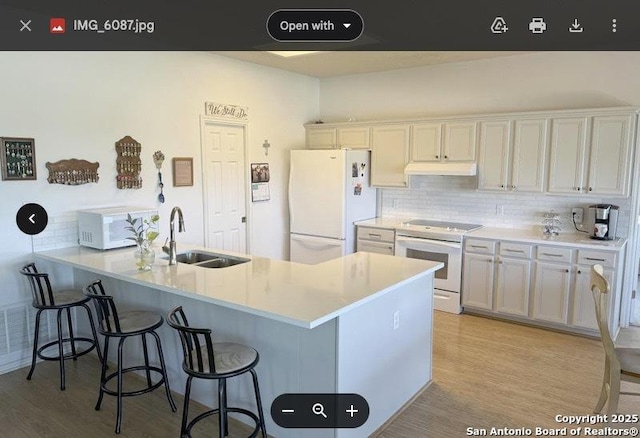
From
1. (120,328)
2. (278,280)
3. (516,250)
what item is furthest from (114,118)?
(516,250)

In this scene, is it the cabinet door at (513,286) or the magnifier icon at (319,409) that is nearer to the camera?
the magnifier icon at (319,409)

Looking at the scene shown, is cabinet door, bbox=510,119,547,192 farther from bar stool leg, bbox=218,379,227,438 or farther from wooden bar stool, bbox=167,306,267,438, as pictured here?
bar stool leg, bbox=218,379,227,438

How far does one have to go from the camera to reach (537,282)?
4504mm

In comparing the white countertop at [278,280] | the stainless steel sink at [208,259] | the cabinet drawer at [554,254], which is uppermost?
the white countertop at [278,280]

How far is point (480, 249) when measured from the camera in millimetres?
4781

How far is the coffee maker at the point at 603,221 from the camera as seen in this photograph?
4.40 m

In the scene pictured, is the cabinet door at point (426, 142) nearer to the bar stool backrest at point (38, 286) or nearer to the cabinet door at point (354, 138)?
A: the cabinet door at point (354, 138)

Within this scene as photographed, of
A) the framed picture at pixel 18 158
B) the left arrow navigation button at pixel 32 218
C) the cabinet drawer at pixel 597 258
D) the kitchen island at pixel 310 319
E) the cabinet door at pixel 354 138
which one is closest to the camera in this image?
the kitchen island at pixel 310 319

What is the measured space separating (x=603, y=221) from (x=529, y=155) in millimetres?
929

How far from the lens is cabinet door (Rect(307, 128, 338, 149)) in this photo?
6098 mm

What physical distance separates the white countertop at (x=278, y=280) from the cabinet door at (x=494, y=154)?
2073 millimetres

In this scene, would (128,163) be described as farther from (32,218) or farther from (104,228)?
(32,218)
